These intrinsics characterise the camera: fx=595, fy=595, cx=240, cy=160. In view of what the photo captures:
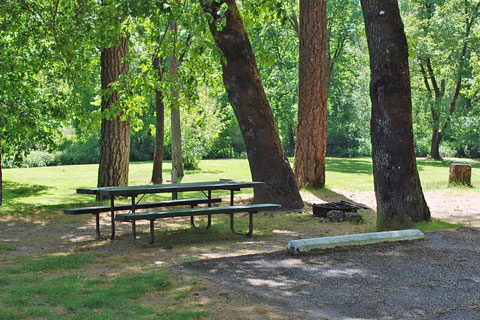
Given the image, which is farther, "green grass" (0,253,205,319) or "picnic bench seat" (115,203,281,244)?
"picnic bench seat" (115,203,281,244)

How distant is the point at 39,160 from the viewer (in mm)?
41375

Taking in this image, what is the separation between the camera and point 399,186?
8906 mm

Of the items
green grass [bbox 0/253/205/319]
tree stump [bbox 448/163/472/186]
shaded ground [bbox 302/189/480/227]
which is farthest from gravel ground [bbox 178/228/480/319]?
tree stump [bbox 448/163/472/186]

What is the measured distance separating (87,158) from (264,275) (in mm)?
39937

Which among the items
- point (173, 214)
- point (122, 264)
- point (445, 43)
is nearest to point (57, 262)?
point (122, 264)

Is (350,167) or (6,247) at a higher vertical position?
(350,167)

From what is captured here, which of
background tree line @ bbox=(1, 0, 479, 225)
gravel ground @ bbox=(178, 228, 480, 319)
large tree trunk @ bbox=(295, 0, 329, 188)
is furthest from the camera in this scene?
large tree trunk @ bbox=(295, 0, 329, 188)

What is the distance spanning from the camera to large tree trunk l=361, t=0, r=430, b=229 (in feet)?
28.8

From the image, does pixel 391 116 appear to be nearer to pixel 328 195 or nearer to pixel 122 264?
pixel 122 264

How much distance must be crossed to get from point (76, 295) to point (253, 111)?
7.05m

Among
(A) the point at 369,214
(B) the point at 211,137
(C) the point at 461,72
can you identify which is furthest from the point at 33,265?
(C) the point at 461,72

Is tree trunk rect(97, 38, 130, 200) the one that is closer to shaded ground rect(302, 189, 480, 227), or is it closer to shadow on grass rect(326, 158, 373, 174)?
shaded ground rect(302, 189, 480, 227)

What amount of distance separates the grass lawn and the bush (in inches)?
1110

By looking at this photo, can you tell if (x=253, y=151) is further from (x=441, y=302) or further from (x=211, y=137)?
(x=211, y=137)
